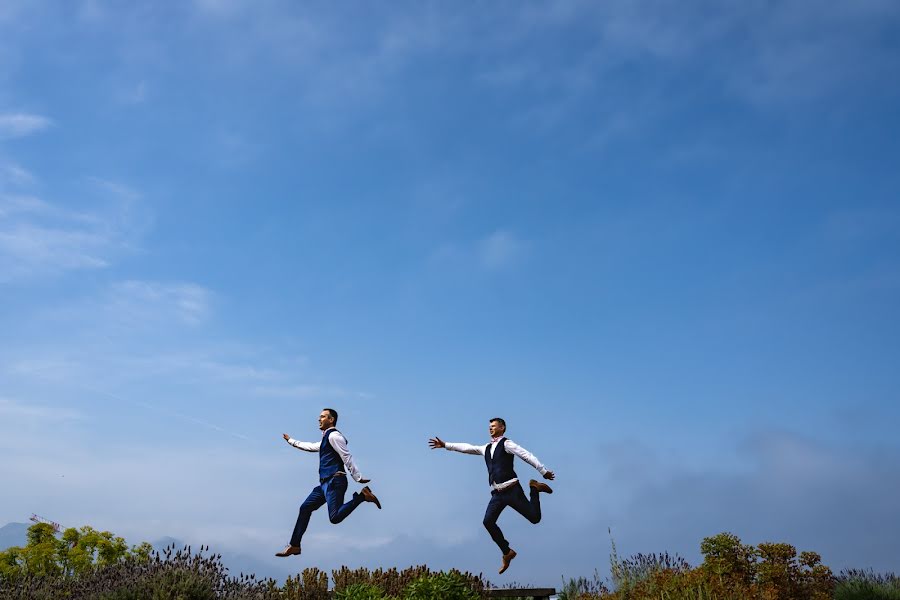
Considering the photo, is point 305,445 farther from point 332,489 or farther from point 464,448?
point 464,448

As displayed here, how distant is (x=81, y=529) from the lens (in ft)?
60.4

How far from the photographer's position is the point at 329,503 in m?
13.3

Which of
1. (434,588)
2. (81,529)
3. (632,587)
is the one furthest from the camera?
(81,529)

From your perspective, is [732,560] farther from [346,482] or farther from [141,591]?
[141,591]

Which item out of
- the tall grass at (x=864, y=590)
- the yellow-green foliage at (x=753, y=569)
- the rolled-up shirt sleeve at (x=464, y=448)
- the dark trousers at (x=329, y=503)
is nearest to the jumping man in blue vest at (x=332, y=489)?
the dark trousers at (x=329, y=503)

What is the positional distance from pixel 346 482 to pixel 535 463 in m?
Answer: 3.22

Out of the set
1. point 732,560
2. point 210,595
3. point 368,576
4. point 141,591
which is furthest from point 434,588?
point 732,560

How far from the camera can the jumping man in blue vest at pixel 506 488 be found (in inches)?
511

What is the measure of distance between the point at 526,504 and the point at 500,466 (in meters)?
0.74

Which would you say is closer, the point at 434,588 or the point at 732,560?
the point at 434,588

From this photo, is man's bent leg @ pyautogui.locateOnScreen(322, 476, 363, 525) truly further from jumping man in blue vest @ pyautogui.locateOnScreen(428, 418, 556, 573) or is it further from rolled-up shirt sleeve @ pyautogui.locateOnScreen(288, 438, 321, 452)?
jumping man in blue vest @ pyautogui.locateOnScreen(428, 418, 556, 573)

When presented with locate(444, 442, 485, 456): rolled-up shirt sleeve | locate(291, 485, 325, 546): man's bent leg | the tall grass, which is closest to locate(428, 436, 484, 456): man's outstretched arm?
locate(444, 442, 485, 456): rolled-up shirt sleeve

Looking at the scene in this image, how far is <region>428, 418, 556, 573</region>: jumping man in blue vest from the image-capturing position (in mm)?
12969

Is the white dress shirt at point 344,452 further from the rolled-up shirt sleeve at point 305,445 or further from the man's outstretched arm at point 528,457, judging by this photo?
the man's outstretched arm at point 528,457
